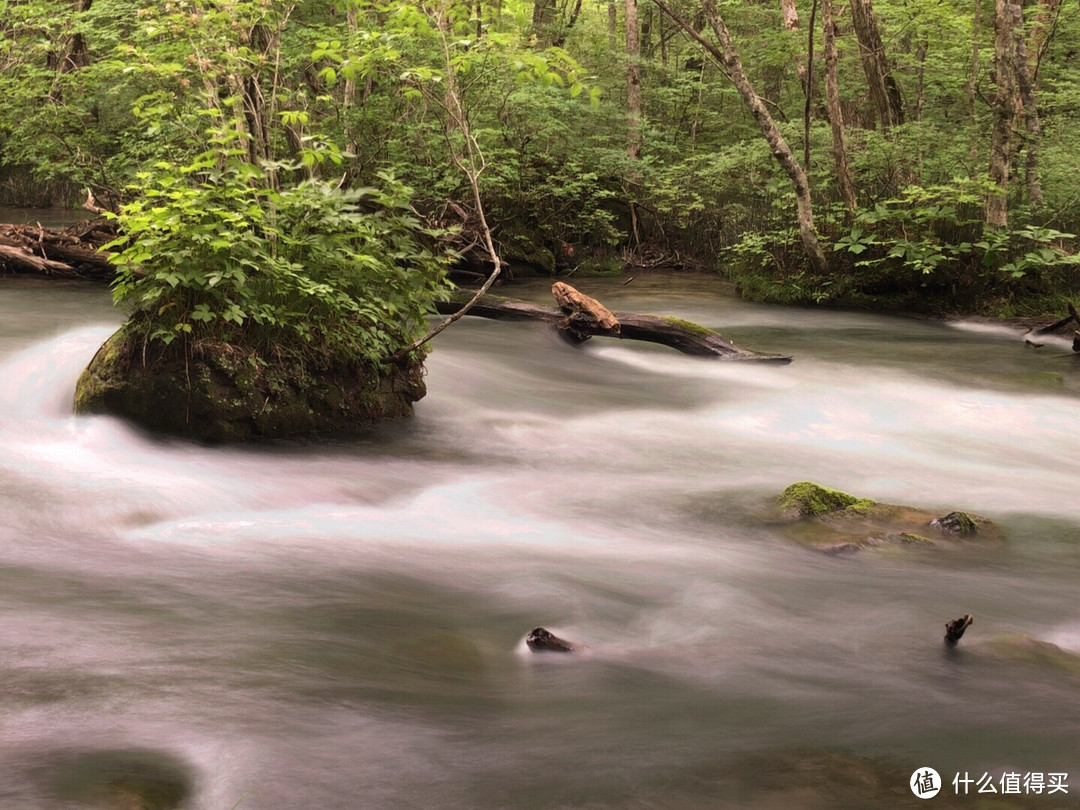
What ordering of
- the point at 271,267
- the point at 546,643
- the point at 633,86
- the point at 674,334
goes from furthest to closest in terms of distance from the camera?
the point at 633,86 < the point at 674,334 < the point at 271,267 < the point at 546,643

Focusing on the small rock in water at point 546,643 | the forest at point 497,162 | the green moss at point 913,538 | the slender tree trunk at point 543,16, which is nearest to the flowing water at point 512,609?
the small rock in water at point 546,643

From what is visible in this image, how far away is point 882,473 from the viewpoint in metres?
6.82

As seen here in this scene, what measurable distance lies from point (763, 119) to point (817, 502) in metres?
7.76

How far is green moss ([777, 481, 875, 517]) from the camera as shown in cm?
550

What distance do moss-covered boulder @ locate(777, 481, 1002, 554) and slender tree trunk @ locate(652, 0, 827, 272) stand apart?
282 inches

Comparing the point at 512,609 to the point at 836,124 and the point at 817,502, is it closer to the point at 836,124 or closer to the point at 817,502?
the point at 817,502

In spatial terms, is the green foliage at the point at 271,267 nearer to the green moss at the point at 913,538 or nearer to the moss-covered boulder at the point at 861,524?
the moss-covered boulder at the point at 861,524

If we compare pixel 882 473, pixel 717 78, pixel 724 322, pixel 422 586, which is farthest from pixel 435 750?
pixel 717 78

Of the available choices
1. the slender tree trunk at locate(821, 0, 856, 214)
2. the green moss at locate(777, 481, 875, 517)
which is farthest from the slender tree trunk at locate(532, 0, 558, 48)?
the green moss at locate(777, 481, 875, 517)

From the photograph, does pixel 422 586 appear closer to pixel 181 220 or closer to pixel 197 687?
pixel 197 687

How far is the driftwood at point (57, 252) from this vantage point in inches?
447

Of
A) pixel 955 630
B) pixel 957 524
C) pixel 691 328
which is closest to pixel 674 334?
pixel 691 328

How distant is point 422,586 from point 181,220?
3.00 metres

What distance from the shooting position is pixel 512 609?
433 centimetres
